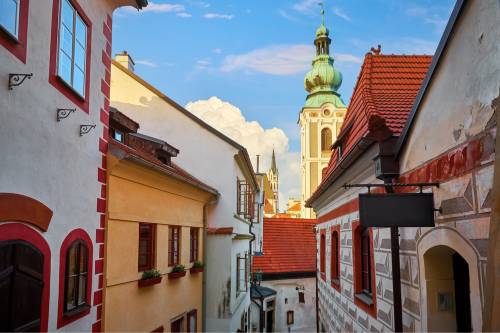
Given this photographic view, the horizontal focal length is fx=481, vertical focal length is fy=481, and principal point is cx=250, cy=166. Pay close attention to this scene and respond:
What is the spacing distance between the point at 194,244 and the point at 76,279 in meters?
7.05

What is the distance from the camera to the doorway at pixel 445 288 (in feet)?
18.8

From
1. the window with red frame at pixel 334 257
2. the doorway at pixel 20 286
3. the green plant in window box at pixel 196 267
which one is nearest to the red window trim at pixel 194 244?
the green plant in window box at pixel 196 267

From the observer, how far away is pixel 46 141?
214 inches

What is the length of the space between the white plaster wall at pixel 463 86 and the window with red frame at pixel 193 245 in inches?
320

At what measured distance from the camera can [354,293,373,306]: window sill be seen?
8609mm

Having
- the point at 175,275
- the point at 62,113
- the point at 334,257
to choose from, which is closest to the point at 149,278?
the point at 175,275

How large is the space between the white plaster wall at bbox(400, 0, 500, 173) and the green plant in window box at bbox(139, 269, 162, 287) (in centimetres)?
554

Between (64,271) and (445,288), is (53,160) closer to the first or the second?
(64,271)

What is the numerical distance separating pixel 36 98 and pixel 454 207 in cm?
462

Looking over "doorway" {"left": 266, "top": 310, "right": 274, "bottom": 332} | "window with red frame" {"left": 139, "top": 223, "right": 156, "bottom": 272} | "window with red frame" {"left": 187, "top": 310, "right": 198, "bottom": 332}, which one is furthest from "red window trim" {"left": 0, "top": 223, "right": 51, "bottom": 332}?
"doorway" {"left": 266, "top": 310, "right": 274, "bottom": 332}

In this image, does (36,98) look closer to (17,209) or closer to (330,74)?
(17,209)

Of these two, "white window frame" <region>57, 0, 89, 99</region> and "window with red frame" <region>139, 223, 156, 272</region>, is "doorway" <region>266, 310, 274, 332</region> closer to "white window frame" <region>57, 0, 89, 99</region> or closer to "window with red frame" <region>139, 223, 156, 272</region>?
"window with red frame" <region>139, 223, 156, 272</region>

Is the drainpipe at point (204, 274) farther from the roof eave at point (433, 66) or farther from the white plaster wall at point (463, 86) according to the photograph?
the white plaster wall at point (463, 86)

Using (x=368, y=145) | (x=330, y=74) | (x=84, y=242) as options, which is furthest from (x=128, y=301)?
(x=330, y=74)
